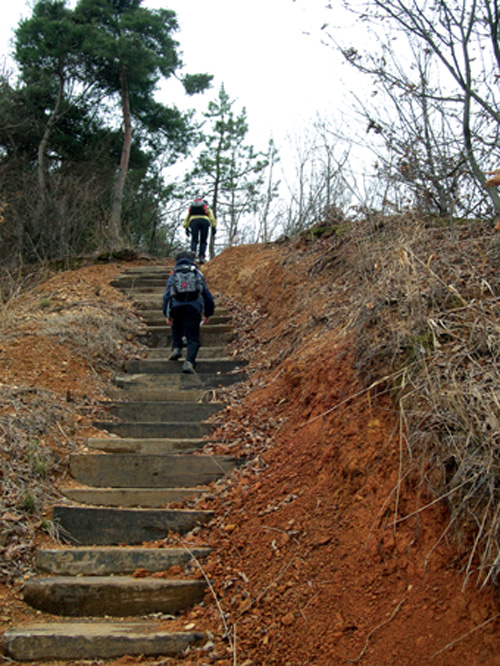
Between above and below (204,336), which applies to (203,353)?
below

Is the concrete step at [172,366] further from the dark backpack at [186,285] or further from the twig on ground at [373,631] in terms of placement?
the twig on ground at [373,631]

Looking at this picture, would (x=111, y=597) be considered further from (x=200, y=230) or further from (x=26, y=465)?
(x=200, y=230)

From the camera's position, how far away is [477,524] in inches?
106

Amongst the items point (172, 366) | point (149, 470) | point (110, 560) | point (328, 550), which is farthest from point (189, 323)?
point (328, 550)

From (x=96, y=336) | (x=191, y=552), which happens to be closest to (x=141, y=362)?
(x=96, y=336)

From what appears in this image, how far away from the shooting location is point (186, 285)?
7.02 meters

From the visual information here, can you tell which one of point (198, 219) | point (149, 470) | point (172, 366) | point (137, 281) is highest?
point (198, 219)

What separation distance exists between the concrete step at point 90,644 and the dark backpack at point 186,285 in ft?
14.5

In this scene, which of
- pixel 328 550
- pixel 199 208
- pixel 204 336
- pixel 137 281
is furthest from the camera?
pixel 199 208

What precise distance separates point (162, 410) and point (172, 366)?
1413 millimetres

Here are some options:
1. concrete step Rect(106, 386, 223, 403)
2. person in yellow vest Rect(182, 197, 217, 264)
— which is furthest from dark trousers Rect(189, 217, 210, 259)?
concrete step Rect(106, 386, 223, 403)

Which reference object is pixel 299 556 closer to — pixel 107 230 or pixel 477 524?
pixel 477 524

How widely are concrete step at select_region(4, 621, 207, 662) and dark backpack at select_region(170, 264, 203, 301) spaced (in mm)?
4429

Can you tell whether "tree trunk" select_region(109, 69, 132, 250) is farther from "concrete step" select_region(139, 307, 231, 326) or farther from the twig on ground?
the twig on ground
